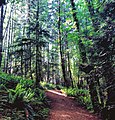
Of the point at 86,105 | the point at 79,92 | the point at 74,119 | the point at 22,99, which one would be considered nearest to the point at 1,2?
the point at 22,99

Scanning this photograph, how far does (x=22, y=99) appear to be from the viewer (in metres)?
9.09

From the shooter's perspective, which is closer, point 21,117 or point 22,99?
point 21,117

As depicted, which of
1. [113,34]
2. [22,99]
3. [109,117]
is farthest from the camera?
[109,117]

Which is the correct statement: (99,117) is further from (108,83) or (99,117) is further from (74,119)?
(108,83)

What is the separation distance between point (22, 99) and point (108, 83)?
408 cm

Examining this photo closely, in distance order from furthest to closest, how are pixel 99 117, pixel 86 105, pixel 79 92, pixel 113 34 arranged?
1. pixel 79 92
2. pixel 86 105
3. pixel 99 117
4. pixel 113 34

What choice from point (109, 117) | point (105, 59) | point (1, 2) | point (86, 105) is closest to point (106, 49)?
point (105, 59)

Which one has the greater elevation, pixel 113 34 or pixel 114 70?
pixel 113 34

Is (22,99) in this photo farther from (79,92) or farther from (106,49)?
(79,92)

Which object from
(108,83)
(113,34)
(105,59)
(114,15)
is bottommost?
(108,83)

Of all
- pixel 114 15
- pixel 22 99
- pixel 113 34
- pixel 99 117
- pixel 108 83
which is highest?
pixel 114 15

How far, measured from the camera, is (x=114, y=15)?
777 centimetres

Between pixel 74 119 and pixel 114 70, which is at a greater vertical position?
pixel 114 70

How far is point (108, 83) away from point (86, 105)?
677 centimetres
